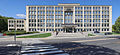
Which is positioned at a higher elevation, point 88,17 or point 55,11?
point 55,11

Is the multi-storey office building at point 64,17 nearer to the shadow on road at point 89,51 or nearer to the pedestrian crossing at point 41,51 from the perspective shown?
the shadow on road at point 89,51

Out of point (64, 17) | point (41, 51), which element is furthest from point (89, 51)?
point (64, 17)

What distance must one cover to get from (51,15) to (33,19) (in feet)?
46.5

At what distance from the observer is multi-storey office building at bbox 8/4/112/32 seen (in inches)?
2421

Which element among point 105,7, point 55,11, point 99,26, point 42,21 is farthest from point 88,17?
point 42,21

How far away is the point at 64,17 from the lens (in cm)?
6278

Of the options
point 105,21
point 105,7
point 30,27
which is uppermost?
point 105,7

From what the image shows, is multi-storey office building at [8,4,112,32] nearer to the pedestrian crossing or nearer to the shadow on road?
the shadow on road

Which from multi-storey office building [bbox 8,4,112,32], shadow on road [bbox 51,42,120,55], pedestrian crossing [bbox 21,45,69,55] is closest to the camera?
pedestrian crossing [bbox 21,45,69,55]

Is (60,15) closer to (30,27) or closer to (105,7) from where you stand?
(30,27)

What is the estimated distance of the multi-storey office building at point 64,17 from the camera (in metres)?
61.5

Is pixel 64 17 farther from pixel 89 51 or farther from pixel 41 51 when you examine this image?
pixel 41 51

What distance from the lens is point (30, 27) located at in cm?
6169

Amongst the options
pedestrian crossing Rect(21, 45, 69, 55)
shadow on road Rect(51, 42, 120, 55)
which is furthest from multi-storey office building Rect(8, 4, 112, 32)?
pedestrian crossing Rect(21, 45, 69, 55)
